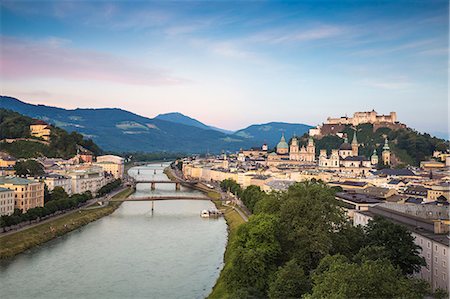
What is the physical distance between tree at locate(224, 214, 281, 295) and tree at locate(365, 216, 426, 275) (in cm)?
253

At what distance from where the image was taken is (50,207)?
27.2 meters

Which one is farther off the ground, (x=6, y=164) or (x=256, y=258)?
(x=6, y=164)

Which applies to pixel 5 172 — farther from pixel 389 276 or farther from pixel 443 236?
pixel 389 276

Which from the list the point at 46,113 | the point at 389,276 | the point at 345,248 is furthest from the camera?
the point at 46,113

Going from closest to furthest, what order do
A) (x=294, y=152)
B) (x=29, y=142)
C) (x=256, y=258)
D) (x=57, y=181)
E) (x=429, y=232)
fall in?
(x=256, y=258), (x=429, y=232), (x=57, y=181), (x=29, y=142), (x=294, y=152)

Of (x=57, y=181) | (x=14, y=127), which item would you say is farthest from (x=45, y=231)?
(x=14, y=127)

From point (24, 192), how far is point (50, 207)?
1.42 m

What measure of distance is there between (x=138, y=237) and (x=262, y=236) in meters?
10.9

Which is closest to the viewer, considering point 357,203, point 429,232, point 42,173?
point 429,232

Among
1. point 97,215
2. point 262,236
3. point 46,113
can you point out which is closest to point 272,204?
point 262,236

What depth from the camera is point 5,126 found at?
5559 cm

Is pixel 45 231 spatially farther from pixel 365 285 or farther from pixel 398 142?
pixel 398 142

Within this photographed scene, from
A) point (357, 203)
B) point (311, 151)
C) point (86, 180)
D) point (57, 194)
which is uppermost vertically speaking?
point (311, 151)

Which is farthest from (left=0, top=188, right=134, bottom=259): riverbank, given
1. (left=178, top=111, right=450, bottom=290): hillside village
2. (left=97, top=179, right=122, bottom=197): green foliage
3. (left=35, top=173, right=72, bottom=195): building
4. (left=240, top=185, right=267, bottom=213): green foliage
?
(left=178, top=111, right=450, bottom=290): hillside village
